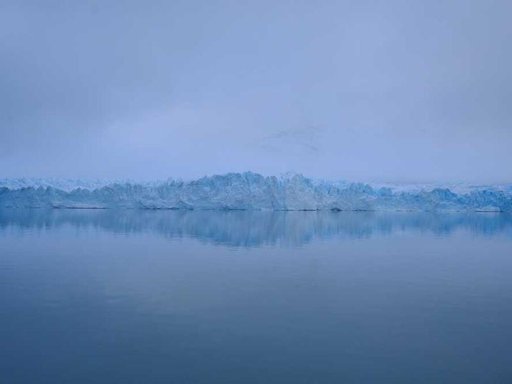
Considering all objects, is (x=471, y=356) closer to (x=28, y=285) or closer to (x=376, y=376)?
(x=376, y=376)

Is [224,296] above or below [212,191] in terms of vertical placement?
below

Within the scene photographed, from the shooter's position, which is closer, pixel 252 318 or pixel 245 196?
pixel 252 318

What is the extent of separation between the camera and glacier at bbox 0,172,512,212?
31.7 m

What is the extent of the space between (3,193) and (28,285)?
92.3 ft

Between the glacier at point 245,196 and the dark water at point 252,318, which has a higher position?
the glacier at point 245,196

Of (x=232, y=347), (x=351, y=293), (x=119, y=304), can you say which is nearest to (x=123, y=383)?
(x=232, y=347)

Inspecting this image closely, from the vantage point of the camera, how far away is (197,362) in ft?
13.3

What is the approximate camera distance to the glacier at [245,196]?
31.7m

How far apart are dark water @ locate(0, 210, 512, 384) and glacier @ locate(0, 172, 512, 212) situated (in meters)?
20.9

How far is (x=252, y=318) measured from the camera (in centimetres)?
542

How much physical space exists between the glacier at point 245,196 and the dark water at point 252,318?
20.9 metres

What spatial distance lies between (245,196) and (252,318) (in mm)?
26644

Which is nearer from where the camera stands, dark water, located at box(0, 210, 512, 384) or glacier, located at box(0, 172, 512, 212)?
dark water, located at box(0, 210, 512, 384)

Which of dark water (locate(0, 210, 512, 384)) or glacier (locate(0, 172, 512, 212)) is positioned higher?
glacier (locate(0, 172, 512, 212))
